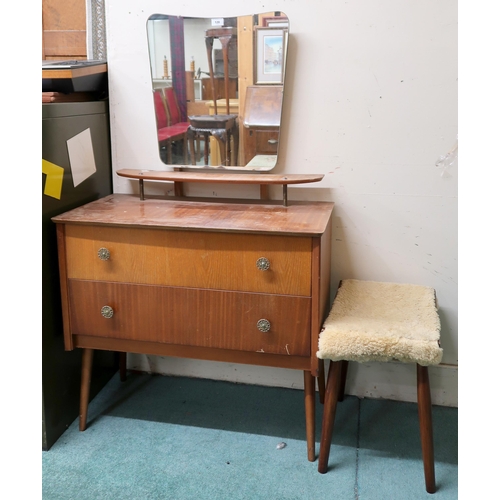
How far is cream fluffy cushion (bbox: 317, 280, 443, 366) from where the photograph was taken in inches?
60.5

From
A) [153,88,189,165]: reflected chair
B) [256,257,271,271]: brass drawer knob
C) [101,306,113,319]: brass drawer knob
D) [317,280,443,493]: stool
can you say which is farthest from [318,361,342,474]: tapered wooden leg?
[153,88,189,165]: reflected chair

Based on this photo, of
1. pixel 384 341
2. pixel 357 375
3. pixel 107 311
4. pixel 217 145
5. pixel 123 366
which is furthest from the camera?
pixel 123 366

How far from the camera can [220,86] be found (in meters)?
1.93

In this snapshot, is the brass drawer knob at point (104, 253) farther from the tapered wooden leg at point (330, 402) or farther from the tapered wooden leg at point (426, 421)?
the tapered wooden leg at point (426, 421)

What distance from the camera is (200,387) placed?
2207 mm

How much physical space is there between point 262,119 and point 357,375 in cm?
99

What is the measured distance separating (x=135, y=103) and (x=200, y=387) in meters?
1.09

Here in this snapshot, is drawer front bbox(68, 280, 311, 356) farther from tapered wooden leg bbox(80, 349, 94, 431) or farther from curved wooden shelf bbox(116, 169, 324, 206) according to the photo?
curved wooden shelf bbox(116, 169, 324, 206)

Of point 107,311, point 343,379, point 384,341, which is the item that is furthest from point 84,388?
point 384,341

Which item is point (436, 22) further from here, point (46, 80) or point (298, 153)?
point (46, 80)

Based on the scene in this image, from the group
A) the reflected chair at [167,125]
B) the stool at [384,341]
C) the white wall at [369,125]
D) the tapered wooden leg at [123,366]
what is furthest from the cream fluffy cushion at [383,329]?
the tapered wooden leg at [123,366]

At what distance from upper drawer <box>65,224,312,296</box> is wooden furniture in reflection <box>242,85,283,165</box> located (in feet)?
1.51

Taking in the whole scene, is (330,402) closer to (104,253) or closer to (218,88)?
(104,253)
